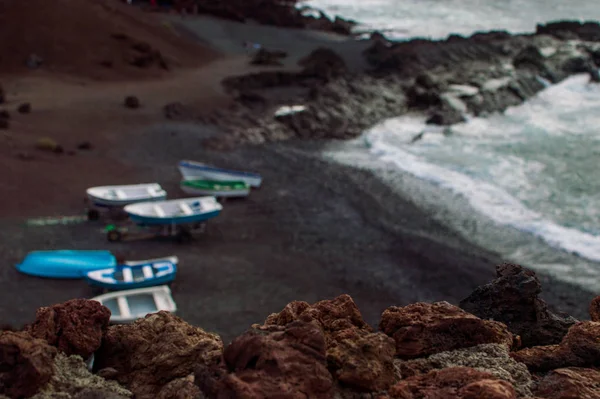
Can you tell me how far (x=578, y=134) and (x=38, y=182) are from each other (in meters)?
22.4

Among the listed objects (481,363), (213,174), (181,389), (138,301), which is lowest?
(138,301)

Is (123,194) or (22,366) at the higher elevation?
(22,366)

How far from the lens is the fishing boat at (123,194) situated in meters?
18.3

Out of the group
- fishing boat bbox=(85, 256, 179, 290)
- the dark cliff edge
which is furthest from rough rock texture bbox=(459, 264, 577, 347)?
the dark cliff edge

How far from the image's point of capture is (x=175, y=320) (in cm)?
543

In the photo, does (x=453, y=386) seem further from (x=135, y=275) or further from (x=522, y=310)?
(x=135, y=275)

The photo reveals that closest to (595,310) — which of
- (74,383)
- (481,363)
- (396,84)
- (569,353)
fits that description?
(569,353)

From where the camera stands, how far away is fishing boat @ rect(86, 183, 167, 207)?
60.0ft

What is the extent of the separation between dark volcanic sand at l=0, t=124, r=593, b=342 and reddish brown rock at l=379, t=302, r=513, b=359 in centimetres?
771

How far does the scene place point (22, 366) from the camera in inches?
168

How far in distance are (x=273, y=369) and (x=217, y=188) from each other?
54.0 ft

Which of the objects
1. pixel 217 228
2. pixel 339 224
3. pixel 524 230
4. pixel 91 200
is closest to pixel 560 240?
pixel 524 230

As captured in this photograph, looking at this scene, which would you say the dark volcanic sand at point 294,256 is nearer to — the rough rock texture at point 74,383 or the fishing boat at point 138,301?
the fishing boat at point 138,301

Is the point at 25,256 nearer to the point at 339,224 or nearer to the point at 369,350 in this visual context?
the point at 339,224
